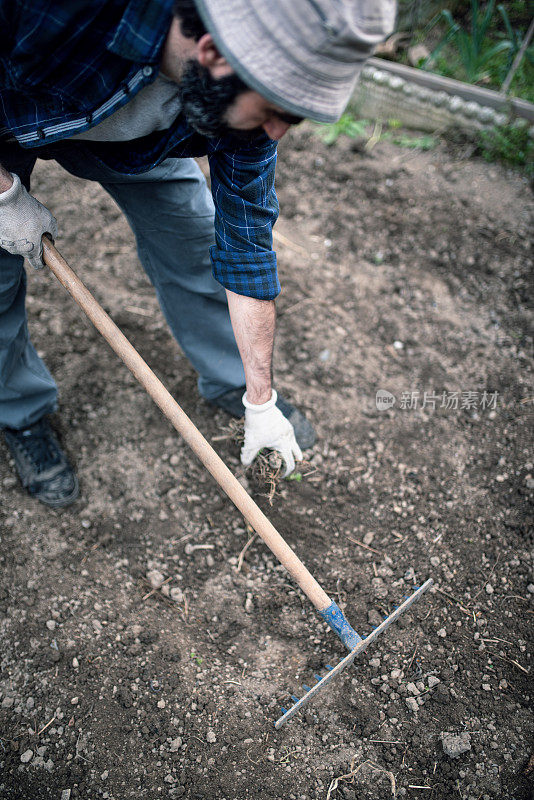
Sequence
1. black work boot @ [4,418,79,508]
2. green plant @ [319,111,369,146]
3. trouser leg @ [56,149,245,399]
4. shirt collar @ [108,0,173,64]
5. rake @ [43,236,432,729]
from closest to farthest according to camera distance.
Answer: shirt collar @ [108,0,173,64] < rake @ [43,236,432,729] < trouser leg @ [56,149,245,399] < black work boot @ [4,418,79,508] < green plant @ [319,111,369,146]

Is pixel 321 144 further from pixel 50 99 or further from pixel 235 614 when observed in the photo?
pixel 235 614

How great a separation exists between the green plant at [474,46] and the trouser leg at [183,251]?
8.13 ft

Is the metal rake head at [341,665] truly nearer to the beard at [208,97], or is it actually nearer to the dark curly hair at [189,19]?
the beard at [208,97]

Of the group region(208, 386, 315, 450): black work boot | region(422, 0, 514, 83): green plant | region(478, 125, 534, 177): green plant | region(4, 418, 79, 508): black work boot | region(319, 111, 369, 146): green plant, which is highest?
region(422, 0, 514, 83): green plant

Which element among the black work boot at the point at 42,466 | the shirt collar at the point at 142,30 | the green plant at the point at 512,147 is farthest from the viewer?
the green plant at the point at 512,147

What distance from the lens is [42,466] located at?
221 centimetres

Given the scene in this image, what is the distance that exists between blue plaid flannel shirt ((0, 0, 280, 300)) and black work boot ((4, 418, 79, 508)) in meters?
1.08

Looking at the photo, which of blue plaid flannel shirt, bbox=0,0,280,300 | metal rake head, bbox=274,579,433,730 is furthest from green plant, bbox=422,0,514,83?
metal rake head, bbox=274,579,433,730

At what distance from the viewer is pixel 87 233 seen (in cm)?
318

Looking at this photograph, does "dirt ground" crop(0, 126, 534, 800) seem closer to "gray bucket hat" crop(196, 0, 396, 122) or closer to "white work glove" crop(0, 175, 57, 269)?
"white work glove" crop(0, 175, 57, 269)

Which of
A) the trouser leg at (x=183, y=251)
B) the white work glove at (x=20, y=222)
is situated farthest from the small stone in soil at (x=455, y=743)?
the white work glove at (x=20, y=222)

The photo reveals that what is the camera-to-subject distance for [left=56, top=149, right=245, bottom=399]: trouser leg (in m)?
1.83

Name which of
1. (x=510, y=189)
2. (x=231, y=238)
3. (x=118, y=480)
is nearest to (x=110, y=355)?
(x=118, y=480)

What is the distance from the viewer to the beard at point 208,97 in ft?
3.96
